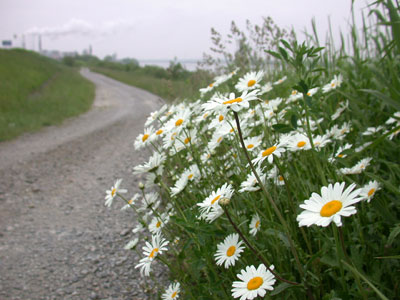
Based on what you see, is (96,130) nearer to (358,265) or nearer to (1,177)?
(1,177)

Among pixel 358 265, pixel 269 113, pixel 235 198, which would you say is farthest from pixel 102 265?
pixel 358 265

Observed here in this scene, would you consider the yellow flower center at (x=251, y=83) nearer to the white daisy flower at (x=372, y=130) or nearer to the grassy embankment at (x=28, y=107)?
the white daisy flower at (x=372, y=130)

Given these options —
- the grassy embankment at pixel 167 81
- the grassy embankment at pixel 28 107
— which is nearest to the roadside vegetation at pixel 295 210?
the grassy embankment at pixel 167 81

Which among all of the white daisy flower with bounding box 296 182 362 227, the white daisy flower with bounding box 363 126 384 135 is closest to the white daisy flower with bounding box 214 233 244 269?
the white daisy flower with bounding box 296 182 362 227

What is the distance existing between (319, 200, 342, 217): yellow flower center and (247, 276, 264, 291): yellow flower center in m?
0.35

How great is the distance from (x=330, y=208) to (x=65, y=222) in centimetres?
306

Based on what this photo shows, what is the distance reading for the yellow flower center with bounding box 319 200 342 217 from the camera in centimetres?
87

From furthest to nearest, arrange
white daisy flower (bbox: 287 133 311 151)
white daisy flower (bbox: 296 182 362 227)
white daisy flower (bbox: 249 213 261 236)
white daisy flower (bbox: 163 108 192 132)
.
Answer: white daisy flower (bbox: 163 108 192 132), white daisy flower (bbox: 287 133 311 151), white daisy flower (bbox: 249 213 261 236), white daisy flower (bbox: 296 182 362 227)

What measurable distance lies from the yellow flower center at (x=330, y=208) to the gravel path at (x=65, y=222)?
1561 millimetres

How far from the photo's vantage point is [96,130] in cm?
800

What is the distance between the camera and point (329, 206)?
905mm

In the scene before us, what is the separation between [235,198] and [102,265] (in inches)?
52.9

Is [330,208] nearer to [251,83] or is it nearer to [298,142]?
[298,142]

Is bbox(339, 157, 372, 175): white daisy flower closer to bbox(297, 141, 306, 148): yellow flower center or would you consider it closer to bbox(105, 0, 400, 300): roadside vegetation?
bbox(105, 0, 400, 300): roadside vegetation
